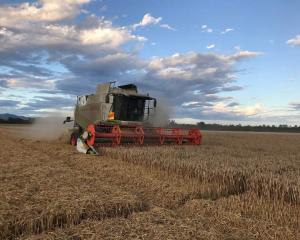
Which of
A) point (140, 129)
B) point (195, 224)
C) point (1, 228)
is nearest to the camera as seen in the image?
point (1, 228)

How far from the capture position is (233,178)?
8531 mm

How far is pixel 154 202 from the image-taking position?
7336 millimetres

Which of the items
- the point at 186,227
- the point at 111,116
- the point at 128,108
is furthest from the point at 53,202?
the point at 128,108

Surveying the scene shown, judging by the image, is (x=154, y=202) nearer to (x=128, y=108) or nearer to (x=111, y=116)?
(x=111, y=116)

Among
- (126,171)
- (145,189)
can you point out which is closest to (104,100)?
(126,171)

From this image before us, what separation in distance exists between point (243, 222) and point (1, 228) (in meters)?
3.67

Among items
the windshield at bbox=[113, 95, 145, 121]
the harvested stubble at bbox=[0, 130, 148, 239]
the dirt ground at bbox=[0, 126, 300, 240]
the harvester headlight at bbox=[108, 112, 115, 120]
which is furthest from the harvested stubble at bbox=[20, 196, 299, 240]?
the windshield at bbox=[113, 95, 145, 121]

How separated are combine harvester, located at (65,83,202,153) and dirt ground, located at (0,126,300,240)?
16.0ft

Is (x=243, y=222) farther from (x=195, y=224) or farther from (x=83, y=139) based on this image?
(x=83, y=139)

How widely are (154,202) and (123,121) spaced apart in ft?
33.8

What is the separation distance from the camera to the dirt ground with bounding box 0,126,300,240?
204 inches

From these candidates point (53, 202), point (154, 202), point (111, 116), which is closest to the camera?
point (53, 202)

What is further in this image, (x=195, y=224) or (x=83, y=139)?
(x=83, y=139)

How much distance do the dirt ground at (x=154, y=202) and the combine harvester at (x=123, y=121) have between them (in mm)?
4862
